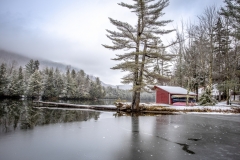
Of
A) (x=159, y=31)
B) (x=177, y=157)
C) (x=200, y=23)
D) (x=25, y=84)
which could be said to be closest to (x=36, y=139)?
(x=177, y=157)

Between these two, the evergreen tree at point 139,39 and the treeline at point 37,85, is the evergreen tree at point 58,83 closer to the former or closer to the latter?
the treeline at point 37,85

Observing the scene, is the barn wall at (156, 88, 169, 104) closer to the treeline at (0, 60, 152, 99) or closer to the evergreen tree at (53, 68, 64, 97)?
the treeline at (0, 60, 152, 99)

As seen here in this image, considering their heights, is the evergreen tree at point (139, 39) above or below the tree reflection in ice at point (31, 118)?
above

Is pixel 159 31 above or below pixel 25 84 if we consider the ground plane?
above

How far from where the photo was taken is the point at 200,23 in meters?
27.9

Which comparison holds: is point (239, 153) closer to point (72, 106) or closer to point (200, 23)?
point (72, 106)

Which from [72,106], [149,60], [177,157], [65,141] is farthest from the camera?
[72,106]

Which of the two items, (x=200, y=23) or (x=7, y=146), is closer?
(x=7, y=146)

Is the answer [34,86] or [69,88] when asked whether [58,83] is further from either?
[34,86]

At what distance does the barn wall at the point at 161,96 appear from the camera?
1187 inches

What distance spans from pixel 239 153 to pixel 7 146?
7523 millimetres

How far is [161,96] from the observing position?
31.5 metres

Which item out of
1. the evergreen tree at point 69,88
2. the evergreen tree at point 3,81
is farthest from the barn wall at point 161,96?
the evergreen tree at point 3,81

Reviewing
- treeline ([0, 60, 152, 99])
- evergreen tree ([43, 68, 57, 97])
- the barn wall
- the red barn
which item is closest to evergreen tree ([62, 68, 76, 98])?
treeline ([0, 60, 152, 99])
